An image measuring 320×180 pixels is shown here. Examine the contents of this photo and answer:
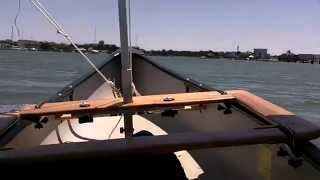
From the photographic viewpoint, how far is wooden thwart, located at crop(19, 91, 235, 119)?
4094 mm

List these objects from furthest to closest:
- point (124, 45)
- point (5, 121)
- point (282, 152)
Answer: point (5, 121), point (124, 45), point (282, 152)

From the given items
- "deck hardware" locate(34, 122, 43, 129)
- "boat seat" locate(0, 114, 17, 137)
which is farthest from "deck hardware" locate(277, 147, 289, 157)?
"deck hardware" locate(34, 122, 43, 129)

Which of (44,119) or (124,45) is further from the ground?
(124,45)

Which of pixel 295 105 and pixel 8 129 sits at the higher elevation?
pixel 8 129

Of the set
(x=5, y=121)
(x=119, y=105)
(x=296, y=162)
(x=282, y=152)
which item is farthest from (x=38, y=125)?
(x=296, y=162)

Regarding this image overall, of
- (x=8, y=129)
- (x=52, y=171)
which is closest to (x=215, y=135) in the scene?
(x=52, y=171)

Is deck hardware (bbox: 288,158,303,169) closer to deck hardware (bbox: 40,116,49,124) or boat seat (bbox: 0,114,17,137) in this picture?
boat seat (bbox: 0,114,17,137)

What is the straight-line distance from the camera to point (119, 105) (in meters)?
4.10

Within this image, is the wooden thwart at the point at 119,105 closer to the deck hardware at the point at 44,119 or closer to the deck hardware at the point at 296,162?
the deck hardware at the point at 44,119

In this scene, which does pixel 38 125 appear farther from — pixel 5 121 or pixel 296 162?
pixel 296 162

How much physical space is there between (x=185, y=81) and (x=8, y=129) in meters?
2.91

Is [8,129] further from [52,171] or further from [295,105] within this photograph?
[295,105]

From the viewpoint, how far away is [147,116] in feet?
21.6

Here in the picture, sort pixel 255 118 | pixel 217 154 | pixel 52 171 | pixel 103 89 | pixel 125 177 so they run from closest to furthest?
1. pixel 52 171
2. pixel 125 177
3. pixel 255 118
4. pixel 217 154
5. pixel 103 89
